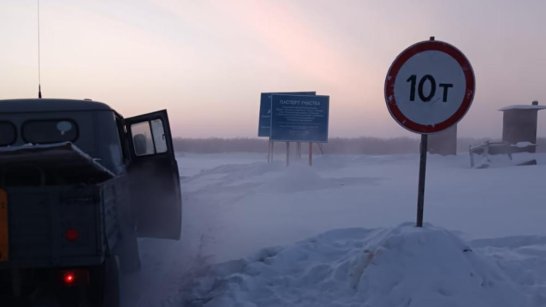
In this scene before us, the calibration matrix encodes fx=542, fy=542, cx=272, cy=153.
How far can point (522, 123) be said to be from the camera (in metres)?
26.1

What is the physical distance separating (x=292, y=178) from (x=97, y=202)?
1252cm

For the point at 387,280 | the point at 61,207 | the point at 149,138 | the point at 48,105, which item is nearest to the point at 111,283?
the point at 61,207

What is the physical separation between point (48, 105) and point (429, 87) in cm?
390

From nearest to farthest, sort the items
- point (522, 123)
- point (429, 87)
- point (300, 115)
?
point (429, 87)
point (300, 115)
point (522, 123)

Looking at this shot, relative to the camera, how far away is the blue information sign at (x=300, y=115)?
80.4 feet

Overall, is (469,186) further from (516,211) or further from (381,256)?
(381,256)

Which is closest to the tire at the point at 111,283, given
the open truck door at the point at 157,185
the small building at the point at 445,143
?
the open truck door at the point at 157,185

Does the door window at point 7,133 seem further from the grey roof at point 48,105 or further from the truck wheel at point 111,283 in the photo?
the truck wheel at point 111,283

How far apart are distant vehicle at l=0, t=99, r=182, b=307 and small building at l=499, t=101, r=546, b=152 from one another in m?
24.1

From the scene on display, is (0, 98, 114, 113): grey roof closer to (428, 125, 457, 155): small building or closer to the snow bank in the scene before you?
the snow bank

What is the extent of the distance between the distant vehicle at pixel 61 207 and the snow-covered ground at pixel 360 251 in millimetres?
1172

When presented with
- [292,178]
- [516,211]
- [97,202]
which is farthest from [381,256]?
[292,178]

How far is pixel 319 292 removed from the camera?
210 inches

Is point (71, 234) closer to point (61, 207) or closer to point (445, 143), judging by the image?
point (61, 207)
